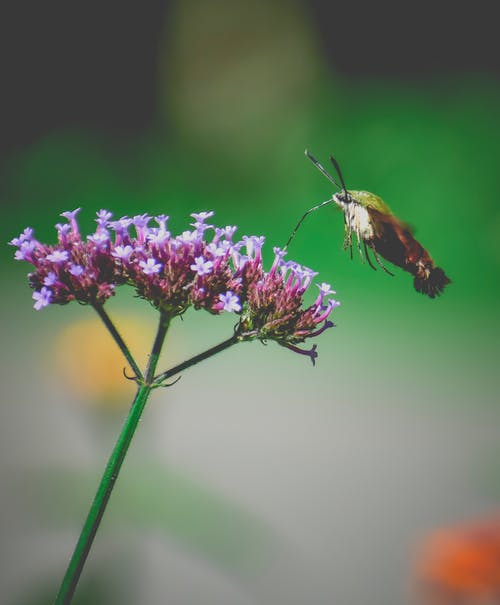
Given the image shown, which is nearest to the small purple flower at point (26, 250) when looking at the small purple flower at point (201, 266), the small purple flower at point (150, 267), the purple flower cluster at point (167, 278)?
the purple flower cluster at point (167, 278)

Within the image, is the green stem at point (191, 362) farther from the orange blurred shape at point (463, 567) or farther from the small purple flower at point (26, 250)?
the orange blurred shape at point (463, 567)

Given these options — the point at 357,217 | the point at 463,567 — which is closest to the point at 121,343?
the point at 357,217

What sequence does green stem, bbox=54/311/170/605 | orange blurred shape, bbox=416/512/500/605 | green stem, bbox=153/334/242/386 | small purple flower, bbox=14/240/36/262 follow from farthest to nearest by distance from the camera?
orange blurred shape, bbox=416/512/500/605
small purple flower, bbox=14/240/36/262
green stem, bbox=153/334/242/386
green stem, bbox=54/311/170/605

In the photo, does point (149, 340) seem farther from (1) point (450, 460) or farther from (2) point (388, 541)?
(1) point (450, 460)

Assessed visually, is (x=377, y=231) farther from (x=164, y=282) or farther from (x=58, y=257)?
(x=58, y=257)

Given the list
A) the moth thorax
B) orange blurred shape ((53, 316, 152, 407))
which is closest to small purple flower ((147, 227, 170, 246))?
the moth thorax

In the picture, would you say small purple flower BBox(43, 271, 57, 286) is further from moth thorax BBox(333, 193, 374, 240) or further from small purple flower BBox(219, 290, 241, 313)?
moth thorax BBox(333, 193, 374, 240)
